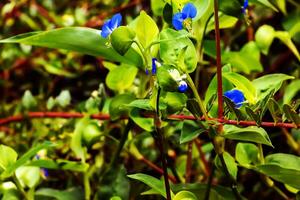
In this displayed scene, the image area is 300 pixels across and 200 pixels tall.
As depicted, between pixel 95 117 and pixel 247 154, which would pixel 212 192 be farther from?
pixel 95 117

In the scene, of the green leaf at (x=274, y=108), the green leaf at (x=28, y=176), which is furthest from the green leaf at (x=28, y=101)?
the green leaf at (x=274, y=108)

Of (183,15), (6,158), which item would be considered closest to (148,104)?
(183,15)

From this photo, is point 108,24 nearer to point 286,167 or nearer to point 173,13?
point 173,13

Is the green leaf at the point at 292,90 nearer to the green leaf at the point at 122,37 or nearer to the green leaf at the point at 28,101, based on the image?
the green leaf at the point at 122,37

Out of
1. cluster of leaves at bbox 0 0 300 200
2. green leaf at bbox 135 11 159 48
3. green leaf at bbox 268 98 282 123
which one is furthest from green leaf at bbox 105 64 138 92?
green leaf at bbox 268 98 282 123

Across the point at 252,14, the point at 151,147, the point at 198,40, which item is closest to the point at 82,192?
the point at 151,147

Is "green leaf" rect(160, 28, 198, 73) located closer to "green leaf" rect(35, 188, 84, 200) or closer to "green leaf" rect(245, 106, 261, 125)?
"green leaf" rect(245, 106, 261, 125)
